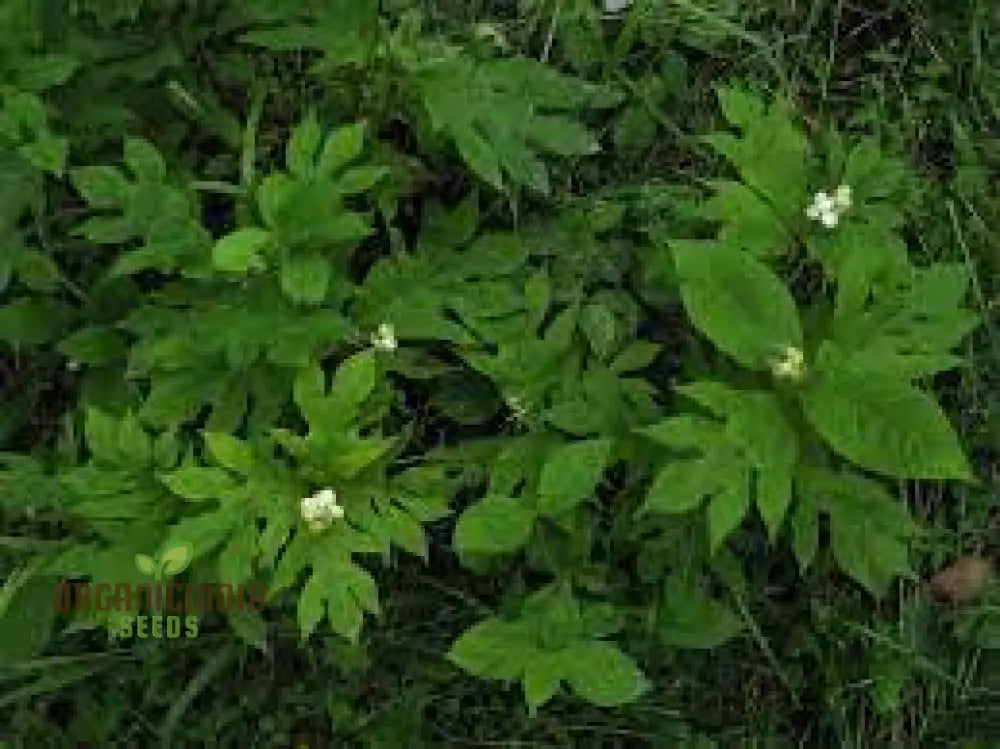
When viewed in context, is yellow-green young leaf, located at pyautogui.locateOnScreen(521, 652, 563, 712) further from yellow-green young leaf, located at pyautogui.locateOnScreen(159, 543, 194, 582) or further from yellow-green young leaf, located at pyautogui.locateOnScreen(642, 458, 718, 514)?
yellow-green young leaf, located at pyautogui.locateOnScreen(159, 543, 194, 582)

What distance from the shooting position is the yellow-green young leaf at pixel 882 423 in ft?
8.59

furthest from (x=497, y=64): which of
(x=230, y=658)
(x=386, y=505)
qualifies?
(x=230, y=658)

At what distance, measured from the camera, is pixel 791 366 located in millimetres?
2693

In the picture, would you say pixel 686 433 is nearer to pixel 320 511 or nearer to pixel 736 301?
pixel 736 301

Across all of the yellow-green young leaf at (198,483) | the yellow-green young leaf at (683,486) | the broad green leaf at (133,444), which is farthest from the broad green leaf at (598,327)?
the broad green leaf at (133,444)

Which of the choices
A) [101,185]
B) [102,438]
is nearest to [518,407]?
[102,438]

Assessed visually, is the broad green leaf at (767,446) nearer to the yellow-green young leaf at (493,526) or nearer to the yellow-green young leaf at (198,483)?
the yellow-green young leaf at (493,526)

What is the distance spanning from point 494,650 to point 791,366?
783 millimetres

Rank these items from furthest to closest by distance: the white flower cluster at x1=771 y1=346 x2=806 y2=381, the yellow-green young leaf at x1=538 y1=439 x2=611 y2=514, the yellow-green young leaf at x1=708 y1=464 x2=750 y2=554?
the yellow-green young leaf at x1=538 y1=439 x2=611 y2=514 → the white flower cluster at x1=771 y1=346 x2=806 y2=381 → the yellow-green young leaf at x1=708 y1=464 x2=750 y2=554

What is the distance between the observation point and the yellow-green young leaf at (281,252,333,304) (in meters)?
2.76

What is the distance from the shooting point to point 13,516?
3004mm

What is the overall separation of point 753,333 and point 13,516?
4.98 ft

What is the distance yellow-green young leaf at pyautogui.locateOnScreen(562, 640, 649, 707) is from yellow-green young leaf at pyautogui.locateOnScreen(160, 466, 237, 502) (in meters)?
0.71

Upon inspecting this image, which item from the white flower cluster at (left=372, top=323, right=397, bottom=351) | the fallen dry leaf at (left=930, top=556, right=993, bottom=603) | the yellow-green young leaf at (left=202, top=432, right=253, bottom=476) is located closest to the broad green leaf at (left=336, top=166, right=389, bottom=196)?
the white flower cluster at (left=372, top=323, right=397, bottom=351)
